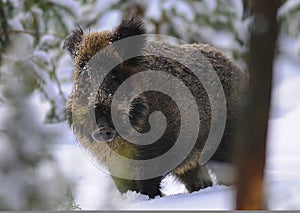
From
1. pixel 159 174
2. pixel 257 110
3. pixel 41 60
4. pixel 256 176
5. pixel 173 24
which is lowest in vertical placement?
pixel 256 176

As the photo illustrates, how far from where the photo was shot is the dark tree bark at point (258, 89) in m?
1.05

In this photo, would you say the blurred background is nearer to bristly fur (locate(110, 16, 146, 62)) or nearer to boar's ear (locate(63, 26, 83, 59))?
boar's ear (locate(63, 26, 83, 59))

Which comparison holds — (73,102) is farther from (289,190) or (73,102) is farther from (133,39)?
(289,190)

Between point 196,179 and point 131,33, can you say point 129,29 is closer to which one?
point 131,33

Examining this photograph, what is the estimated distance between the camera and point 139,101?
407 cm

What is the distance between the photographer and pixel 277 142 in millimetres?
7785

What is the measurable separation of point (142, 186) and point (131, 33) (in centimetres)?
107

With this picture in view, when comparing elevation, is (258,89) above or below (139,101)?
below

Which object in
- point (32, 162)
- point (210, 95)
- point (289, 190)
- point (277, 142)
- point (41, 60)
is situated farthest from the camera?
point (277, 142)

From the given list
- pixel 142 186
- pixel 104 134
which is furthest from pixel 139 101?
pixel 142 186

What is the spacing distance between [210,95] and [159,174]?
0.76 m

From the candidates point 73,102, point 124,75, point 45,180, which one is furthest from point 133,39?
point 45,180

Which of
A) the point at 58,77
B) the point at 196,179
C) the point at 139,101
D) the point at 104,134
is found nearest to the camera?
the point at 104,134

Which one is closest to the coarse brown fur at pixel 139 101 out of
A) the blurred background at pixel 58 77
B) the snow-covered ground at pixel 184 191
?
the snow-covered ground at pixel 184 191
